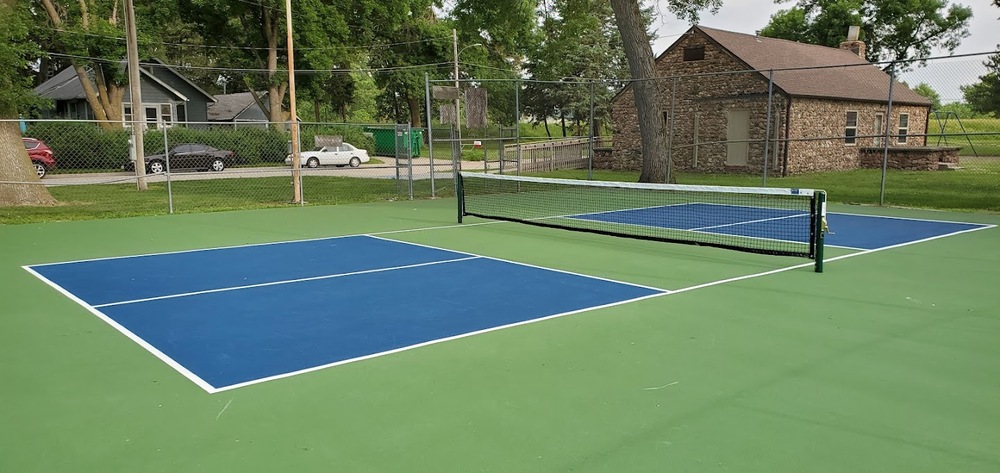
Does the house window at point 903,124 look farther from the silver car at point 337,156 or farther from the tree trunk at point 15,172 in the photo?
the tree trunk at point 15,172

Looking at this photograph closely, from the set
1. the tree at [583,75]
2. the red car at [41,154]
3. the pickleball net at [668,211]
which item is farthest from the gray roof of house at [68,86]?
the pickleball net at [668,211]

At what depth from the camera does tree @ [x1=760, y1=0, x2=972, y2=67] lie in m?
43.9

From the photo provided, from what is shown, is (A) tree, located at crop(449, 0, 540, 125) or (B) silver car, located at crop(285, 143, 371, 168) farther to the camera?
(B) silver car, located at crop(285, 143, 371, 168)

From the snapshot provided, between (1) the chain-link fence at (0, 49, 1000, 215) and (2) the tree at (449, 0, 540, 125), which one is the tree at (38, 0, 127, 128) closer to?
(1) the chain-link fence at (0, 49, 1000, 215)

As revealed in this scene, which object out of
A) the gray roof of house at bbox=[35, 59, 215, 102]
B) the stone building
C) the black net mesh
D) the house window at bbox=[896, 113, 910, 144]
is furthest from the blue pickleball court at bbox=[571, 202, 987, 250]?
the gray roof of house at bbox=[35, 59, 215, 102]

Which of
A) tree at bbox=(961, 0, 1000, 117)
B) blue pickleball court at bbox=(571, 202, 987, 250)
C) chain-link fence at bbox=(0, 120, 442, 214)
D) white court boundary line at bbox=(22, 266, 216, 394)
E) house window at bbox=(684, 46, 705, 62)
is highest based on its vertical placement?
house window at bbox=(684, 46, 705, 62)

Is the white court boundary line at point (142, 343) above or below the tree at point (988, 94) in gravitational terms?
Result: below

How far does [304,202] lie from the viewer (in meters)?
17.6

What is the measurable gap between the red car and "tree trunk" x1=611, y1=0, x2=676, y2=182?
763 inches

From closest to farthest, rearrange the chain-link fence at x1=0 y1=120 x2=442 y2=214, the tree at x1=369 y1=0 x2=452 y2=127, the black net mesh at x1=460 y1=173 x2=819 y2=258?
1. the black net mesh at x1=460 y1=173 x2=819 y2=258
2. the chain-link fence at x1=0 y1=120 x2=442 y2=214
3. the tree at x1=369 y1=0 x2=452 y2=127

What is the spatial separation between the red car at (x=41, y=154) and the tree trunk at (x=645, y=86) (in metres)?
19.4

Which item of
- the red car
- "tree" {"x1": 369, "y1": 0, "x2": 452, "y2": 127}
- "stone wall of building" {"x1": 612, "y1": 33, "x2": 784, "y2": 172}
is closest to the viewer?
the red car

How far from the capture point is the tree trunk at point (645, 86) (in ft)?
64.8

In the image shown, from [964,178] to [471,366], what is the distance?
22.4 metres
